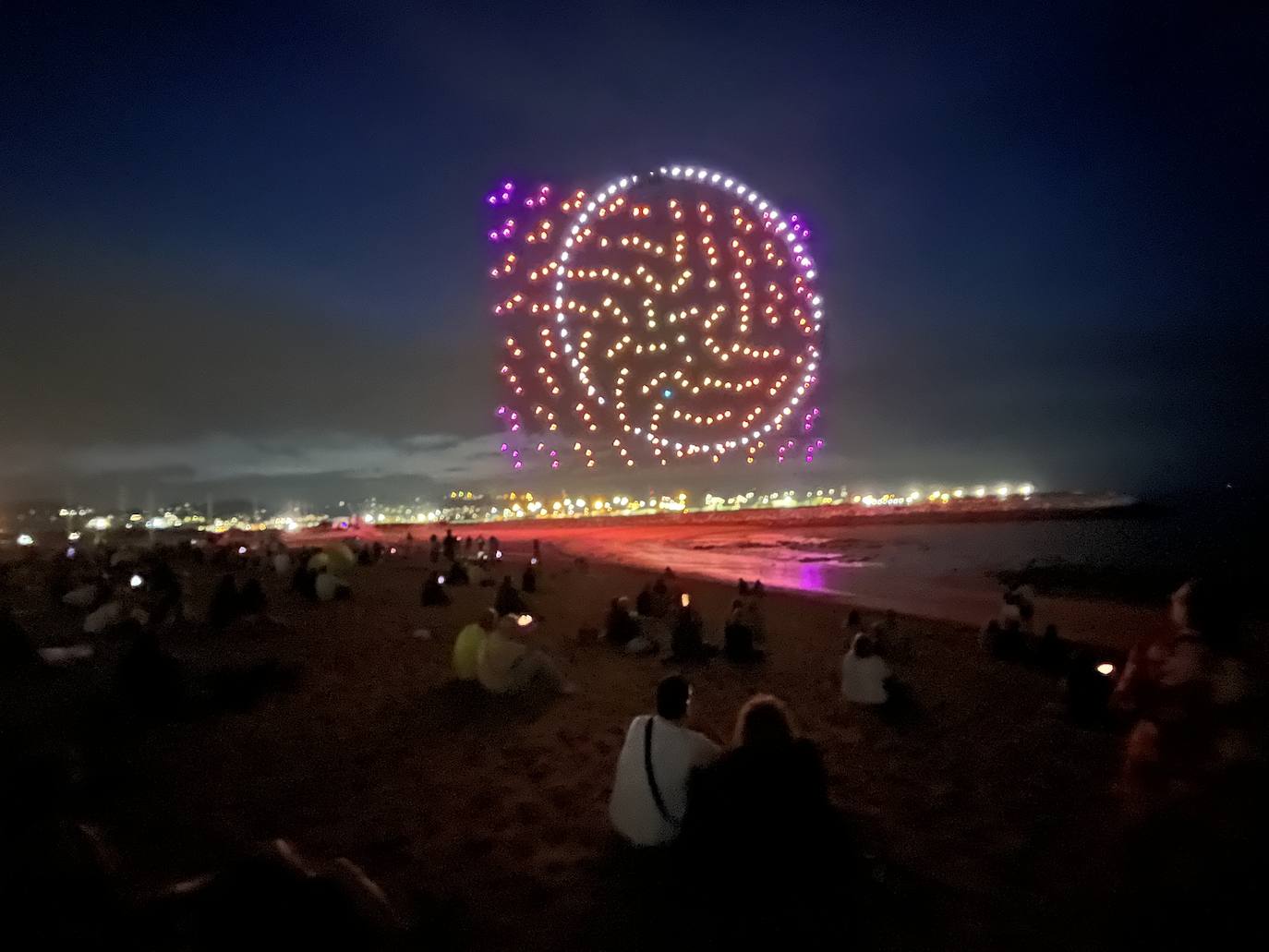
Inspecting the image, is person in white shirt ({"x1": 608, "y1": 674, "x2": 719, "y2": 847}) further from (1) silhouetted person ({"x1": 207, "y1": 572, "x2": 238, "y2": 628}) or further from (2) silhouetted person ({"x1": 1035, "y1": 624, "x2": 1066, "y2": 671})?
(1) silhouetted person ({"x1": 207, "y1": 572, "x2": 238, "y2": 628})

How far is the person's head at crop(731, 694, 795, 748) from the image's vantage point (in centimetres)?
366

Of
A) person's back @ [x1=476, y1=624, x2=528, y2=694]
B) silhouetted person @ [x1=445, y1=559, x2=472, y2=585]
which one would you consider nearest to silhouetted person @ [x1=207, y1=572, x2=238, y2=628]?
person's back @ [x1=476, y1=624, x2=528, y2=694]

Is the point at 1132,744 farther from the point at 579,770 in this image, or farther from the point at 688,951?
the point at 579,770

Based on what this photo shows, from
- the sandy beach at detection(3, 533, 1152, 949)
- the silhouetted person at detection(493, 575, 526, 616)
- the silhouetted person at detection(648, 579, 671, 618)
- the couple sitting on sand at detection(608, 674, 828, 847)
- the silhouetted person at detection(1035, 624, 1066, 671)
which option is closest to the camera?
the couple sitting on sand at detection(608, 674, 828, 847)

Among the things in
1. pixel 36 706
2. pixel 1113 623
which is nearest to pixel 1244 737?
pixel 36 706

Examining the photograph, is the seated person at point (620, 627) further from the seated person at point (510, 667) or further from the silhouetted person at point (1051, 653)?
the silhouetted person at point (1051, 653)

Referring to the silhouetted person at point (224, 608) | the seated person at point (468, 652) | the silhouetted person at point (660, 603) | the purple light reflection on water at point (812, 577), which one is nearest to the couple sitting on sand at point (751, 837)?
the seated person at point (468, 652)

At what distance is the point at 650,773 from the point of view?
3.86m

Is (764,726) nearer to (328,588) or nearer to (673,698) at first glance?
(673,698)

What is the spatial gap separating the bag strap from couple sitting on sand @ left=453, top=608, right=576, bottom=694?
12.0 feet

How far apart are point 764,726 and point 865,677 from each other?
3.83 metres

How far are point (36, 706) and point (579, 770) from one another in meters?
4.92

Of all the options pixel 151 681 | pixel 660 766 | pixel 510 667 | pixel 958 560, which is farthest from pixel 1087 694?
pixel 958 560

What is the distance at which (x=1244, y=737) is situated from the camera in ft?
11.1
